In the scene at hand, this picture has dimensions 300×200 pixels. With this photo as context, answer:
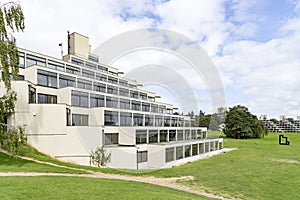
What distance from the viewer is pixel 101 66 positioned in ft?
152

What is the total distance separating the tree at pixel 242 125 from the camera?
245ft

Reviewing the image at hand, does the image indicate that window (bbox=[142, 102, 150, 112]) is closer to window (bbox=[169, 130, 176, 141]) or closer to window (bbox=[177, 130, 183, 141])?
window (bbox=[177, 130, 183, 141])

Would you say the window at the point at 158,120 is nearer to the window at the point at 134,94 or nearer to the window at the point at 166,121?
the window at the point at 166,121

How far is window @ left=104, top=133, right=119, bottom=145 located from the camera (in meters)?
25.9

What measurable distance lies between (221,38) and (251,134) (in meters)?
55.4

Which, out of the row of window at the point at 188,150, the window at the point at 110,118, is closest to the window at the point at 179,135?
the row of window at the point at 188,150

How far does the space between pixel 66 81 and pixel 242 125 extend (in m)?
61.9

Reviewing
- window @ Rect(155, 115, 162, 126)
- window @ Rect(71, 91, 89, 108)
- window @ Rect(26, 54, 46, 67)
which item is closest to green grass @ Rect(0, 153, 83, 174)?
window @ Rect(71, 91, 89, 108)

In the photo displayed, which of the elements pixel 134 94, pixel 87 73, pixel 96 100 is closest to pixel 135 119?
pixel 96 100

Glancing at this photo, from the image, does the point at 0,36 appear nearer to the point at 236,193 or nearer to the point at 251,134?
the point at 236,193

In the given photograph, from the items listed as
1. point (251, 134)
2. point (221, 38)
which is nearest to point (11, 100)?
point (221, 38)

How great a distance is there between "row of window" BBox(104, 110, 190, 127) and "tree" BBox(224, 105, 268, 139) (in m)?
36.7

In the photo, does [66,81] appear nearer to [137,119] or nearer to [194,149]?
[137,119]

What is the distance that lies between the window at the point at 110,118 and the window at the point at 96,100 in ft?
9.12
